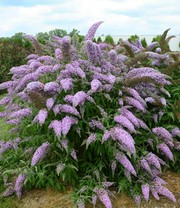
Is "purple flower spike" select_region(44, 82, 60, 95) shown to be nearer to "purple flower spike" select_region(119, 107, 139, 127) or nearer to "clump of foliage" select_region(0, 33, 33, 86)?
"purple flower spike" select_region(119, 107, 139, 127)

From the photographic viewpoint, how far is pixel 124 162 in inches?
179

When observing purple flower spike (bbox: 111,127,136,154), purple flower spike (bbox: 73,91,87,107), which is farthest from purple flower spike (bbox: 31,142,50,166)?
purple flower spike (bbox: 111,127,136,154)

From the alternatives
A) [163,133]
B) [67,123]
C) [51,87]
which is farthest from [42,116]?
[163,133]

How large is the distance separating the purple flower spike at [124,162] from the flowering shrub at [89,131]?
12 mm

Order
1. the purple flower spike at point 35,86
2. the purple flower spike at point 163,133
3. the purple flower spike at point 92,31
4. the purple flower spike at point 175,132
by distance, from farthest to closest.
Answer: the purple flower spike at point 92,31
the purple flower spike at point 175,132
the purple flower spike at point 163,133
the purple flower spike at point 35,86

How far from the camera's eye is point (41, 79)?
17.7 ft

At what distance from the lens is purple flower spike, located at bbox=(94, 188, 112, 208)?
4.38m

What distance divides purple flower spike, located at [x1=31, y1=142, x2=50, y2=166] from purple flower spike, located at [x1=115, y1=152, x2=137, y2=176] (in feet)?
2.87

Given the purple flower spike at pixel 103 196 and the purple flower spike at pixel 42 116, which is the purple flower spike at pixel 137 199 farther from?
the purple flower spike at pixel 42 116

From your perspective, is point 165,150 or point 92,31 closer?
point 165,150

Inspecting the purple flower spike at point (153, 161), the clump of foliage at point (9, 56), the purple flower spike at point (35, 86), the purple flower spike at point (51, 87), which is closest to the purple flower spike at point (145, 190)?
the purple flower spike at point (153, 161)

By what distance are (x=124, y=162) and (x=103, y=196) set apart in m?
0.47

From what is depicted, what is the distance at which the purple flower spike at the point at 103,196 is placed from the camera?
438 centimetres

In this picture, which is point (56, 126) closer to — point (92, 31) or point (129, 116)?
point (129, 116)
